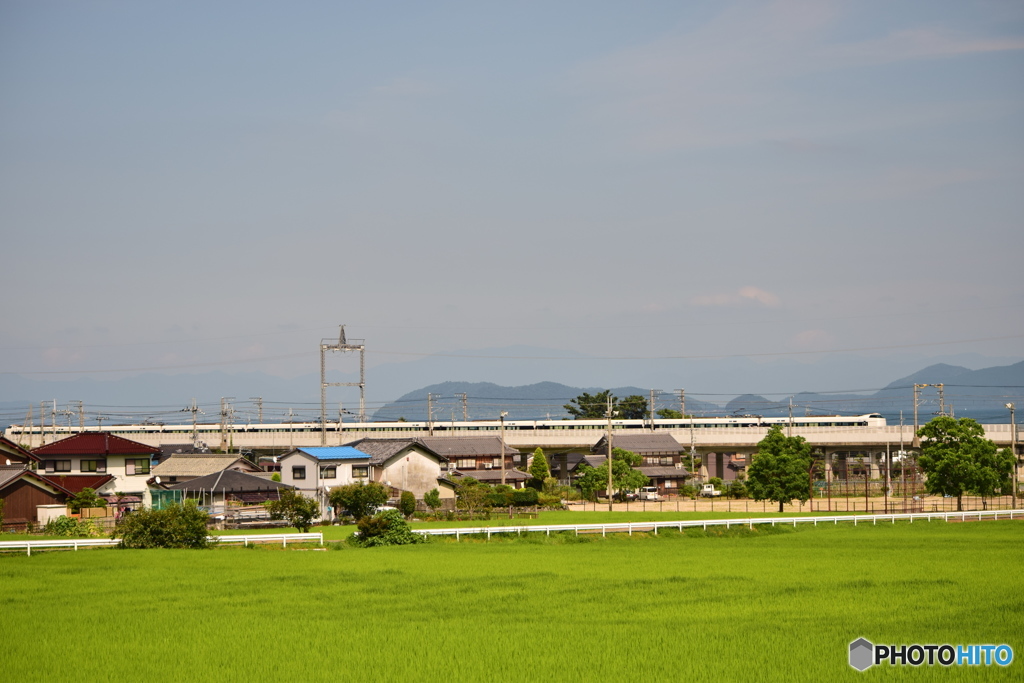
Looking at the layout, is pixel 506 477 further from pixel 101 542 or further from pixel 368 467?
pixel 101 542

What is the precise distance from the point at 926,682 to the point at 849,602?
6694 millimetres

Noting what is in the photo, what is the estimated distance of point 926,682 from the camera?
13086 mm

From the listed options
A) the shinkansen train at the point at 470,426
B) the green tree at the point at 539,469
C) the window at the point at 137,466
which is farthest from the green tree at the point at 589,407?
the window at the point at 137,466

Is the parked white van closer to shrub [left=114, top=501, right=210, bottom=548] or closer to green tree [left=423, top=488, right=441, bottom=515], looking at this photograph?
green tree [left=423, top=488, right=441, bottom=515]

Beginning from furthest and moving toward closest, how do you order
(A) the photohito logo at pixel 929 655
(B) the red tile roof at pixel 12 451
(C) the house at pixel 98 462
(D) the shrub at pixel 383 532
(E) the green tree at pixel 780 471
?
(C) the house at pixel 98 462 < (E) the green tree at pixel 780 471 < (B) the red tile roof at pixel 12 451 < (D) the shrub at pixel 383 532 < (A) the photohito logo at pixel 929 655

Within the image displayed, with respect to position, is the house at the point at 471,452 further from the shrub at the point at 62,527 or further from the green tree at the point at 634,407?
the green tree at the point at 634,407

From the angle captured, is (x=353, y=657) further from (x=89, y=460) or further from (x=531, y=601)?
(x=89, y=460)

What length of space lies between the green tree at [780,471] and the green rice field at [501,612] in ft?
57.4

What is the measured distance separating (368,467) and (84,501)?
1530 cm

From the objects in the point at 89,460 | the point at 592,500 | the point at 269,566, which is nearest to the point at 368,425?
the point at 592,500

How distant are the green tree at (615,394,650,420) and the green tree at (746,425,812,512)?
66.8 metres

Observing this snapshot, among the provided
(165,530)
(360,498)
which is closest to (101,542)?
(165,530)

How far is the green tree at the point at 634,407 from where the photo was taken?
120m

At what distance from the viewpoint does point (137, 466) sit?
168 feet
